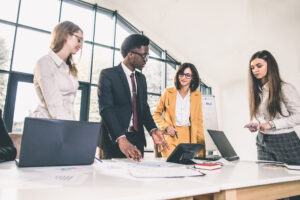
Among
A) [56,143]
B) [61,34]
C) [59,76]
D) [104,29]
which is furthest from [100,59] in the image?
[56,143]

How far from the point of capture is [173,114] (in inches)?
85.4

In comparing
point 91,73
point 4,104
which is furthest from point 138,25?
point 4,104

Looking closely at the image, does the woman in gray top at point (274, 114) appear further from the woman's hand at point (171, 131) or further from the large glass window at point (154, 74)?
the large glass window at point (154, 74)

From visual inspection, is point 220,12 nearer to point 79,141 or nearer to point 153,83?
point 153,83

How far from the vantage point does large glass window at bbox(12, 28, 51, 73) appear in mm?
4754

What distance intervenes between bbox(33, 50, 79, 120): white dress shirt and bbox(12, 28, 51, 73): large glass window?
387 centimetres

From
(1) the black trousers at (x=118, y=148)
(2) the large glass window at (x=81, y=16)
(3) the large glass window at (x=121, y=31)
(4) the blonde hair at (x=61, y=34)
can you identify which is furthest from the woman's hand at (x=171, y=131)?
(3) the large glass window at (x=121, y=31)

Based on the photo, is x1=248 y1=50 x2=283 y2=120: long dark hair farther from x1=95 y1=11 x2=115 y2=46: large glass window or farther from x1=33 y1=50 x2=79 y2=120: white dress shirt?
x1=95 y1=11 x2=115 y2=46: large glass window

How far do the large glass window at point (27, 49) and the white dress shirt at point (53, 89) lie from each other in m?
3.87

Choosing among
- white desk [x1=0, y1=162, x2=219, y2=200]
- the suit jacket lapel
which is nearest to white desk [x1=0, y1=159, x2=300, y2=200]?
white desk [x1=0, y1=162, x2=219, y2=200]

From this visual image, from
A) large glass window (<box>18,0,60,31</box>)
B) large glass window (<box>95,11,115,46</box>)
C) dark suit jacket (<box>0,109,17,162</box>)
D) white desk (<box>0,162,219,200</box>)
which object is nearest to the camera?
white desk (<box>0,162,219,200</box>)

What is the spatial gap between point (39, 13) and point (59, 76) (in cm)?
464

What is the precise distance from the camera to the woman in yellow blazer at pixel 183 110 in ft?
6.66

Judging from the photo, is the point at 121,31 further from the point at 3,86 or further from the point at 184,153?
the point at 184,153
